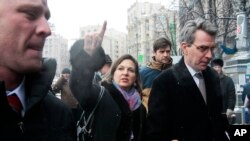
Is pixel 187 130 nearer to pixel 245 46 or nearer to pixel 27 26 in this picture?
pixel 27 26

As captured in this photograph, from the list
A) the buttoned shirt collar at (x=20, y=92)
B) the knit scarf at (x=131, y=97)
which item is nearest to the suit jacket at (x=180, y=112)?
the knit scarf at (x=131, y=97)

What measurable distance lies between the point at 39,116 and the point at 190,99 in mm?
1793

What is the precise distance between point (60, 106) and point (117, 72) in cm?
241

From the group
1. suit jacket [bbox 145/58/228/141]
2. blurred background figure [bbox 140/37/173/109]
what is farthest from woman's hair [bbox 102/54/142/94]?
suit jacket [bbox 145/58/228/141]

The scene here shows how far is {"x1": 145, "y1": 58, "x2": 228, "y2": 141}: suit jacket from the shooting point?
3230mm

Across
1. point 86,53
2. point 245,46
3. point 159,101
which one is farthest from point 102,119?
point 245,46

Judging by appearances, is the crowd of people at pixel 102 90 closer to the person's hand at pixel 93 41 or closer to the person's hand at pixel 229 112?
the person's hand at pixel 93 41

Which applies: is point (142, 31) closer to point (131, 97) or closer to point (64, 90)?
point (64, 90)

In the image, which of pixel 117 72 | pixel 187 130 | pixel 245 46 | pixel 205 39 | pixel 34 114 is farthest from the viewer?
pixel 245 46

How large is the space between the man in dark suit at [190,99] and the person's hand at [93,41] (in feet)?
3.36

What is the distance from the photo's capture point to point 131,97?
424cm

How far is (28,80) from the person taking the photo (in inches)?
70.3

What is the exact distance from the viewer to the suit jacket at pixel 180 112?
3.23 metres

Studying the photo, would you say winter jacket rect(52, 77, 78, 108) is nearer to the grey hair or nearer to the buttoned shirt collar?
the grey hair
